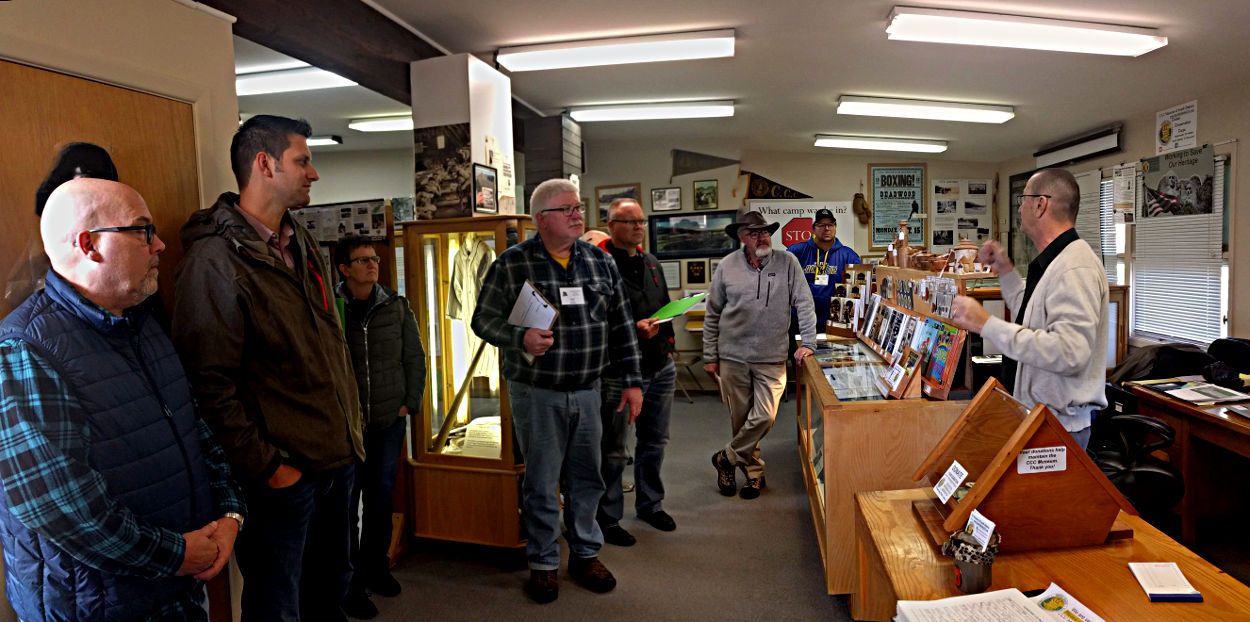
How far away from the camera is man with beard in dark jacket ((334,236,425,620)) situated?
289cm

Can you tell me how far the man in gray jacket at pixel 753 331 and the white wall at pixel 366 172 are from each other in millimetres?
4498

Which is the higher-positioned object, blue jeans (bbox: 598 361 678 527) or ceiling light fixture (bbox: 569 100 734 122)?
ceiling light fixture (bbox: 569 100 734 122)

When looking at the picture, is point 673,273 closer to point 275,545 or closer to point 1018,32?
point 1018,32

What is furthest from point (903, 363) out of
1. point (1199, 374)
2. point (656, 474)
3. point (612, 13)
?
point (1199, 374)

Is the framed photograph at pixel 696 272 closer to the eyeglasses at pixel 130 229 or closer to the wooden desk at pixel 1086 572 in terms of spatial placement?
the wooden desk at pixel 1086 572

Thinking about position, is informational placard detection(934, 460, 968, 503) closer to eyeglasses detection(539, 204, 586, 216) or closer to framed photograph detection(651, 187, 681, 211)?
eyeglasses detection(539, 204, 586, 216)

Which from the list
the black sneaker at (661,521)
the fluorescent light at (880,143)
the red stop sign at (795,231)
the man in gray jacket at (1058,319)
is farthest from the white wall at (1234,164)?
the black sneaker at (661,521)

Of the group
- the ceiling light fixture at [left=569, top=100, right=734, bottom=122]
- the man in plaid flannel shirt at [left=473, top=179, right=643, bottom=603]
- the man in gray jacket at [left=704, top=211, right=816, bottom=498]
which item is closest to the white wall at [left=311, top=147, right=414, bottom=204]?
the ceiling light fixture at [left=569, top=100, right=734, bottom=122]

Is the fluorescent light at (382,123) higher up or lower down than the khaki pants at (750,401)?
higher up

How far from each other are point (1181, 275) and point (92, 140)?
20.3 feet

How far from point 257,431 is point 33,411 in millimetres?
520

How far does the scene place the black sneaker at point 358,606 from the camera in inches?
110

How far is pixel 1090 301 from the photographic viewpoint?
6.97ft

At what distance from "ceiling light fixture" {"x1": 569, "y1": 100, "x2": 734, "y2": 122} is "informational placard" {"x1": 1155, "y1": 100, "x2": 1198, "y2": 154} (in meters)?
3.09
